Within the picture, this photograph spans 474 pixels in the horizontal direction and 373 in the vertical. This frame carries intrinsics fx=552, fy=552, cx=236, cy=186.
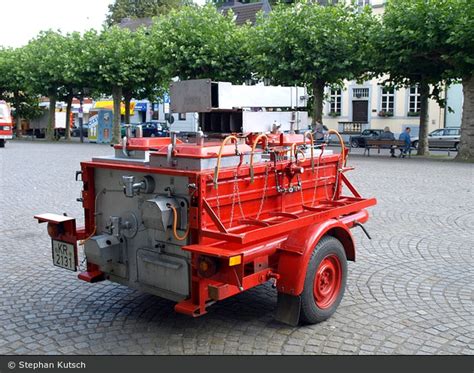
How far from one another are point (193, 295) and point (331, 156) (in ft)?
8.28

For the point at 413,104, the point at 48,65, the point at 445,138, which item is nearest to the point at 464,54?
the point at 445,138

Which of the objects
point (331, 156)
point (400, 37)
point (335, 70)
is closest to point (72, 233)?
point (331, 156)

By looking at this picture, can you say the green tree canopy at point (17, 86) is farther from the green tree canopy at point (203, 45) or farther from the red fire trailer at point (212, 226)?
the red fire trailer at point (212, 226)

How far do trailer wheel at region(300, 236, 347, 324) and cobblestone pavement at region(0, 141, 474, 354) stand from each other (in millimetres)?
127

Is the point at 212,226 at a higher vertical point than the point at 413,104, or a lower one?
lower

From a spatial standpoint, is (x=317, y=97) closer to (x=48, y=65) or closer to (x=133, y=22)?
(x=48, y=65)

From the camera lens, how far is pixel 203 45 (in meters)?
28.6

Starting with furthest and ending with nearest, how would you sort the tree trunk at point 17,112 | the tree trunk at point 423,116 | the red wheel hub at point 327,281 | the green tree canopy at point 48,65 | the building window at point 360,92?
the tree trunk at point 17,112, the building window at point 360,92, the green tree canopy at point 48,65, the tree trunk at point 423,116, the red wheel hub at point 327,281

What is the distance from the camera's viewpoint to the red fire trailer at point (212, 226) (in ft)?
14.2

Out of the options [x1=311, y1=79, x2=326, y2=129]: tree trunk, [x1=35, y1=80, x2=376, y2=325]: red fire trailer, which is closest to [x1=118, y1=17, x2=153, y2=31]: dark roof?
[x1=311, y1=79, x2=326, y2=129]: tree trunk
